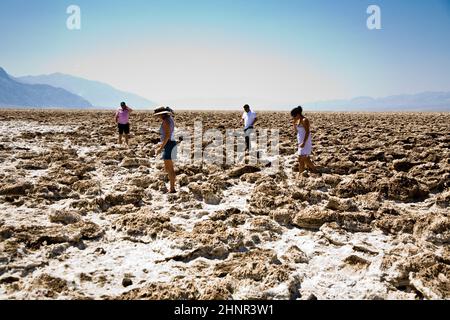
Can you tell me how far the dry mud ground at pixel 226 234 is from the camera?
334 centimetres

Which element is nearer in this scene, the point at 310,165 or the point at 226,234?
the point at 226,234

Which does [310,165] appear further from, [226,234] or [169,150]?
[226,234]

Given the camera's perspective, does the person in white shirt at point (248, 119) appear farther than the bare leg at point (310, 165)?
Yes

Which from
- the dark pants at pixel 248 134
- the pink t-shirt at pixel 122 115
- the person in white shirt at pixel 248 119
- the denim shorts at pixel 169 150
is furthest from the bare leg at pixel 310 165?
the pink t-shirt at pixel 122 115

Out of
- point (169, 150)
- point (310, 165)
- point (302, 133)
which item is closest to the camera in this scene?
point (169, 150)

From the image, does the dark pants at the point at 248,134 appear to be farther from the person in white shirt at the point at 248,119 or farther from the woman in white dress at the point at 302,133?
the woman in white dress at the point at 302,133

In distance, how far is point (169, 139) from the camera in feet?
21.0

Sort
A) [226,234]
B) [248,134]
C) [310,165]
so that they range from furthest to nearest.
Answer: [248,134] → [310,165] → [226,234]

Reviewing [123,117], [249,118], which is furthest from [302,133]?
[123,117]

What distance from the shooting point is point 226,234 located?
4.45 metres

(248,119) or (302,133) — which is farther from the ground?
(248,119)

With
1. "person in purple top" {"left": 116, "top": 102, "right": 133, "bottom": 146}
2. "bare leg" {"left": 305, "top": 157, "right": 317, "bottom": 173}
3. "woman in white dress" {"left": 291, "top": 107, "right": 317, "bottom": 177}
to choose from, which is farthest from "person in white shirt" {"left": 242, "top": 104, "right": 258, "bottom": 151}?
"person in purple top" {"left": 116, "top": 102, "right": 133, "bottom": 146}
